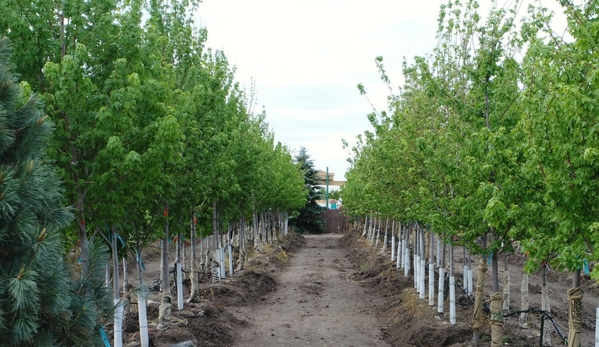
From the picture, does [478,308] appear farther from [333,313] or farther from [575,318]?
[333,313]

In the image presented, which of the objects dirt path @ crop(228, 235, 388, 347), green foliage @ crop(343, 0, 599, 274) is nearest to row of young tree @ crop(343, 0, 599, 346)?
green foliage @ crop(343, 0, 599, 274)

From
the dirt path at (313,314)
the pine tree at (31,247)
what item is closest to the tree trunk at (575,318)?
the pine tree at (31,247)

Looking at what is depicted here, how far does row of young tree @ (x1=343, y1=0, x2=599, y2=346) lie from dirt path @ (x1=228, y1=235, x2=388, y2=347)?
3.33m

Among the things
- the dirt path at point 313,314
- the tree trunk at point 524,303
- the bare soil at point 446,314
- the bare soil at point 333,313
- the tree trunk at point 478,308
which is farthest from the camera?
the dirt path at point 313,314

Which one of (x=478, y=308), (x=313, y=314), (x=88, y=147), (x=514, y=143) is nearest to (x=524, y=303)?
(x=478, y=308)

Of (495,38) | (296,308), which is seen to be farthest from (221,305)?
(495,38)

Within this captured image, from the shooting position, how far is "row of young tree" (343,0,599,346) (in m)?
6.56

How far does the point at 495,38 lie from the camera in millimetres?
11133

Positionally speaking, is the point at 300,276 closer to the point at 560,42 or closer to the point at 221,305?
the point at 221,305

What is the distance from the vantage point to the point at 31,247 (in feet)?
15.6

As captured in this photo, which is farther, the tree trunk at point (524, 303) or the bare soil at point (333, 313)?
the tree trunk at point (524, 303)

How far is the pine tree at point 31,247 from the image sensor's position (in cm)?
454

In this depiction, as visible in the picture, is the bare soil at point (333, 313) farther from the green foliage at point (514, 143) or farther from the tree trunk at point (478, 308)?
the green foliage at point (514, 143)

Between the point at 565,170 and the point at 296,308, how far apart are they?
40.7 feet
